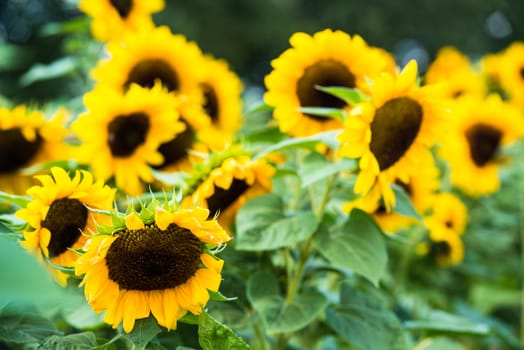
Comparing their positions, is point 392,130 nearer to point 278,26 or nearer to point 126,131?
point 126,131

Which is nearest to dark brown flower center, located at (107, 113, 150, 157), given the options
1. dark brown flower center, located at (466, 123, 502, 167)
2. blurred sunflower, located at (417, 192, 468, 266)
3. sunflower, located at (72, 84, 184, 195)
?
sunflower, located at (72, 84, 184, 195)

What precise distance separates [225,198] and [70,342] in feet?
1.10

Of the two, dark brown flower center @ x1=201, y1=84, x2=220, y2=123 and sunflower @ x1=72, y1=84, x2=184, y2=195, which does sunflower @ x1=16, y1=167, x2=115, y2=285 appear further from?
dark brown flower center @ x1=201, y1=84, x2=220, y2=123

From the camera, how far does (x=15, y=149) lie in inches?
49.2

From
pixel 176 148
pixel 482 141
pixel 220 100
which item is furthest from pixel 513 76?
pixel 176 148

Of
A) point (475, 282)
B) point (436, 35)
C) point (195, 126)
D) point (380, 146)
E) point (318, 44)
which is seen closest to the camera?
point (380, 146)

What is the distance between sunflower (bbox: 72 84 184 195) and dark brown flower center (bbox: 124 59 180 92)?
16cm

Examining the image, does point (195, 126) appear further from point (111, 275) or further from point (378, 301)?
point (111, 275)

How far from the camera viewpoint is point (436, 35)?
9023mm

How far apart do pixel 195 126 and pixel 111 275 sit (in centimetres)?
58

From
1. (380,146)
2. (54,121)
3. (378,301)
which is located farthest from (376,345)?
(54,121)

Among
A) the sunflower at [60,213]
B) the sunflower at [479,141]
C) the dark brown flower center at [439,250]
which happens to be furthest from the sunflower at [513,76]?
the sunflower at [60,213]

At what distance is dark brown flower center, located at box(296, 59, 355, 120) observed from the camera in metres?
1.12

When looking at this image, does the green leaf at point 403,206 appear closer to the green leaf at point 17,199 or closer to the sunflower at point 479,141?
the green leaf at point 17,199
